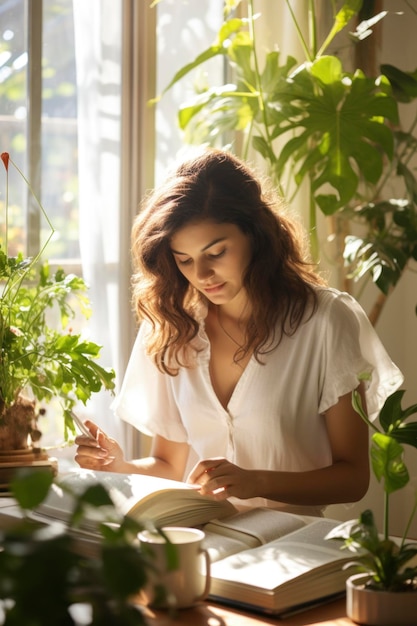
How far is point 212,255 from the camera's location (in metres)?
1.92

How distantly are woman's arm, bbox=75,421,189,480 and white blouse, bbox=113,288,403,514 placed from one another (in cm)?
7

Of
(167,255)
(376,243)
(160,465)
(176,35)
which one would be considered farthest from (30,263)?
(176,35)

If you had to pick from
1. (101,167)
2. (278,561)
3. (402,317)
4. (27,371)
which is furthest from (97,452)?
(402,317)

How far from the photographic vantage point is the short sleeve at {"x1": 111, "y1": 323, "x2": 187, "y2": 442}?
2.17 m

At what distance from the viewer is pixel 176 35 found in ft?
9.46

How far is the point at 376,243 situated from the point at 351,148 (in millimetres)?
300

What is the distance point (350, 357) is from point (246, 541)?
687mm

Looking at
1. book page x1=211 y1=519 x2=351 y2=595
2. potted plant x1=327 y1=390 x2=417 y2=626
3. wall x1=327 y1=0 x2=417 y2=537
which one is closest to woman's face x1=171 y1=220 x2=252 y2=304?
book page x1=211 y1=519 x2=351 y2=595

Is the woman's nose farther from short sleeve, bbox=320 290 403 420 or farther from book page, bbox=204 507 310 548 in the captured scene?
book page, bbox=204 507 310 548

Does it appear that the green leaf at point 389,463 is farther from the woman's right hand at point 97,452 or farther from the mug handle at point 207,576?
the woman's right hand at point 97,452

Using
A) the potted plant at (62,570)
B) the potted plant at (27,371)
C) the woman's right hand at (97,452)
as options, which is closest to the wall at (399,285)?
the woman's right hand at (97,452)

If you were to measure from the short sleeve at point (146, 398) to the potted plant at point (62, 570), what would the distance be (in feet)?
5.44

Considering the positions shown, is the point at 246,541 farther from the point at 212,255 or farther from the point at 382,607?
the point at 212,255

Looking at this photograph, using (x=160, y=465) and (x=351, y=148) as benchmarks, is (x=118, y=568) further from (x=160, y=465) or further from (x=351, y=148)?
(x=351, y=148)
